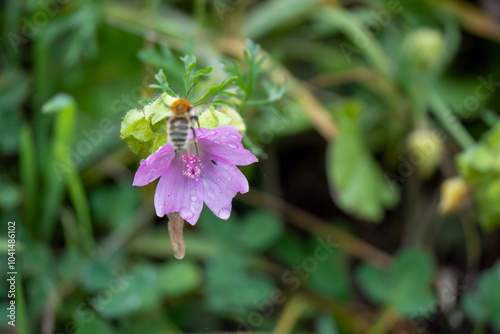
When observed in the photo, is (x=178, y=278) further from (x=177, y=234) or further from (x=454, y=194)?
(x=454, y=194)

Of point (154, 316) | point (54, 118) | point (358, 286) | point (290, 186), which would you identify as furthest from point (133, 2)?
point (358, 286)

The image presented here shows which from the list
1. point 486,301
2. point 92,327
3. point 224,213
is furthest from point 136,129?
point 486,301

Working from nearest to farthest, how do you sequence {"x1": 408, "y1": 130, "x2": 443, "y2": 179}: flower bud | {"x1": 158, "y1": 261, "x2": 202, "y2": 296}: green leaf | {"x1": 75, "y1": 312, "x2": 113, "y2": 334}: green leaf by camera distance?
{"x1": 75, "y1": 312, "x2": 113, "y2": 334}: green leaf, {"x1": 158, "y1": 261, "x2": 202, "y2": 296}: green leaf, {"x1": 408, "y1": 130, "x2": 443, "y2": 179}: flower bud

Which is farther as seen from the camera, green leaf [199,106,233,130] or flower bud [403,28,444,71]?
flower bud [403,28,444,71]

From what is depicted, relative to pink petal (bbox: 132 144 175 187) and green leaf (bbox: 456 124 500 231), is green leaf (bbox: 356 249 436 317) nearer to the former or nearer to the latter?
green leaf (bbox: 456 124 500 231)

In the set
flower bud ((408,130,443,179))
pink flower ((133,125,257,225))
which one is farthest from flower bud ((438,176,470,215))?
pink flower ((133,125,257,225))

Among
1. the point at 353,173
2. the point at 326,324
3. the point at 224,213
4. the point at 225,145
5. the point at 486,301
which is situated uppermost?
the point at 225,145
